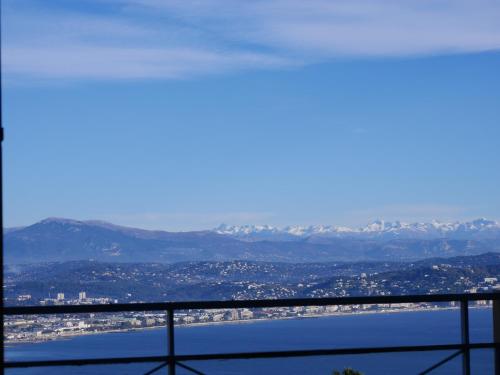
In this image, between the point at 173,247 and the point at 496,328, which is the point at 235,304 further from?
the point at 173,247

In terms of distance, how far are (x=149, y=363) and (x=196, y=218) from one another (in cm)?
12321

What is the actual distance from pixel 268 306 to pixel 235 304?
0.16 metres

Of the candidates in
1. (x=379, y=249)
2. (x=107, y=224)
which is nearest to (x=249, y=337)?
(x=379, y=249)

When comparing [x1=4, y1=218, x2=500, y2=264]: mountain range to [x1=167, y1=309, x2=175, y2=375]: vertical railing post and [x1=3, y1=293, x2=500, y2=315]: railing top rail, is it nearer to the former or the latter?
[x1=3, y1=293, x2=500, y2=315]: railing top rail

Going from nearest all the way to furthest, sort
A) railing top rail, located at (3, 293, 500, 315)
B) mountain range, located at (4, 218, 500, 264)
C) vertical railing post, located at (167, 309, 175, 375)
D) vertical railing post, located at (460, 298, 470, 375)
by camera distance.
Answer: railing top rail, located at (3, 293, 500, 315)
vertical railing post, located at (167, 309, 175, 375)
vertical railing post, located at (460, 298, 470, 375)
mountain range, located at (4, 218, 500, 264)

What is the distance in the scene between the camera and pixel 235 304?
4.28 meters

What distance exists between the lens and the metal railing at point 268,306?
164 inches

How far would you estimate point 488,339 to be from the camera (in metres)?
4.86

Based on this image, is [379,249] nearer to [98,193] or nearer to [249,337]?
[98,193]

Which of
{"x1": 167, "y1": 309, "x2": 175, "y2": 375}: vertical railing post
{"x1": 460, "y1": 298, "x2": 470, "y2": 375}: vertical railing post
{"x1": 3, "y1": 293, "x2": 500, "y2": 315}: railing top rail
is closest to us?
{"x1": 3, "y1": 293, "x2": 500, "y2": 315}: railing top rail

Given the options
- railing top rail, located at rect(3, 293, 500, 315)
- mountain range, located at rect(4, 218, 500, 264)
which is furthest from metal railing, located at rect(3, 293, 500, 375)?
mountain range, located at rect(4, 218, 500, 264)

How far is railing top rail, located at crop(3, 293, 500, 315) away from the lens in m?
4.13

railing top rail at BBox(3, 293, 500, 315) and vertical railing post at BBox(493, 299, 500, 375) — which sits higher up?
railing top rail at BBox(3, 293, 500, 315)

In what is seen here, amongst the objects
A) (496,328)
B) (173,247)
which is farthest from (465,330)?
(173,247)
